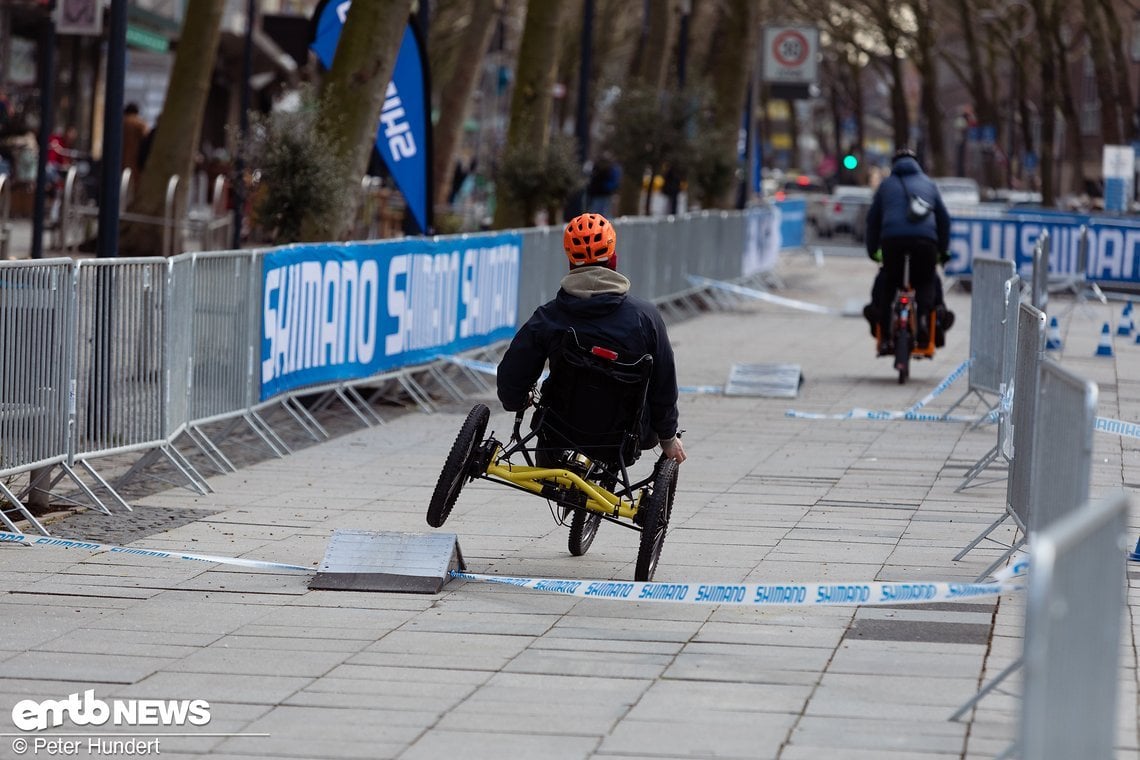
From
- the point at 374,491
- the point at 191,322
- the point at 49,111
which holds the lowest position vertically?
the point at 374,491

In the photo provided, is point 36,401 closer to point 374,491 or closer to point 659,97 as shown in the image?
point 374,491

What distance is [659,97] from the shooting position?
30.8m

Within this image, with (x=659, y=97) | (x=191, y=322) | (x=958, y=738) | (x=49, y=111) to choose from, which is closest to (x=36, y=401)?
(x=191, y=322)

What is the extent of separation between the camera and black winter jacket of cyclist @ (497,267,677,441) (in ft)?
27.6

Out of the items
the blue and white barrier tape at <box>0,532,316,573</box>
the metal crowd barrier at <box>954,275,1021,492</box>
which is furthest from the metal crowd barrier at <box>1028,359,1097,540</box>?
the metal crowd barrier at <box>954,275,1021,492</box>

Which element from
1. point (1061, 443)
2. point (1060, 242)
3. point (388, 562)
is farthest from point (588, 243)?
point (1060, 242)

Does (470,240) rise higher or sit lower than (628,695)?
higher

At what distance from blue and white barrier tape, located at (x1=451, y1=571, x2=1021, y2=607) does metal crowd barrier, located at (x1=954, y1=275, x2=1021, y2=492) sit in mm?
3041

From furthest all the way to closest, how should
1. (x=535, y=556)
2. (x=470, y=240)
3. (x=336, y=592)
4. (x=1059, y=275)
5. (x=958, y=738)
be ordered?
(x=1059, y=275)
(x=470, y=240)
(x=535, y=556)
(x=336, y=592)
(x=958, y=738)

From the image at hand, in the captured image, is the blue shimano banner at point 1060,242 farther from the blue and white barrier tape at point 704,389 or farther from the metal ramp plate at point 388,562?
the metal ramp plate at point 388,562

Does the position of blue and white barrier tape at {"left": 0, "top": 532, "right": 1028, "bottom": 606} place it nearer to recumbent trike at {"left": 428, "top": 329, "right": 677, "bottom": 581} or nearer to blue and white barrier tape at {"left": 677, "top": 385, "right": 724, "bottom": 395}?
recumbent trike at {"left": 428, "top": 329, "right": 677, "bottom": 581}

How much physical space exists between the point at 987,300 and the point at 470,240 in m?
4.25

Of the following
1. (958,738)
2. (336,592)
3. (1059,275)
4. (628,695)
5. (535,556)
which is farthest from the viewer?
(1059,275)

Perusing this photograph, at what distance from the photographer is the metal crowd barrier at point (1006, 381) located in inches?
434
